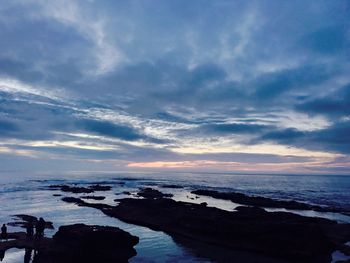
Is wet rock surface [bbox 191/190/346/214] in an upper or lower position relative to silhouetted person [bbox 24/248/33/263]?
upper

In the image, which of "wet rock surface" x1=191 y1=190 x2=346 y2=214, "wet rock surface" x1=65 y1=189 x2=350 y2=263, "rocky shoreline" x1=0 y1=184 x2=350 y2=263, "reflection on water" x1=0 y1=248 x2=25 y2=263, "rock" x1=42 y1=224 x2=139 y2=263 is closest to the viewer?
"reflection on water" x1=0 y1=248 x2=25 y2=263

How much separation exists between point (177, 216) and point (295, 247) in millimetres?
16962

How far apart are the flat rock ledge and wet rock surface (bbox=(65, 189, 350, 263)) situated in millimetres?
8334

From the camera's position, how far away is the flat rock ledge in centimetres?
2700

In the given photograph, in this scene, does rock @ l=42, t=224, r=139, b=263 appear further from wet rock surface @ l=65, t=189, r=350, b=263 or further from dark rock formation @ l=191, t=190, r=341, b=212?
A: dark rock formation @ l=191, t=190, r=341, b=212

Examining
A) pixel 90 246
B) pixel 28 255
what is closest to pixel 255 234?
pixel 90 246

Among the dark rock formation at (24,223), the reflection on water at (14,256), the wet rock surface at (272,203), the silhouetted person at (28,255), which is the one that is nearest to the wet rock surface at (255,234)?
the dark rock formation at (24,223)

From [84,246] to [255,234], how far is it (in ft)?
56.3

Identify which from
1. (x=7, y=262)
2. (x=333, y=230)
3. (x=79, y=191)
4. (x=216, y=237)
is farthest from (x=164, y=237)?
(x=79, y=191)

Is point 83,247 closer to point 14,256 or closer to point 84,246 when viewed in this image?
point 84,246

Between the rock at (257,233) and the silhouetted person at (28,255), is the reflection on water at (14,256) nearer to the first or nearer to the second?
the silhouetted person at (28,255)

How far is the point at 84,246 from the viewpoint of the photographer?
27.7m

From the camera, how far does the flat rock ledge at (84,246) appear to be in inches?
1063

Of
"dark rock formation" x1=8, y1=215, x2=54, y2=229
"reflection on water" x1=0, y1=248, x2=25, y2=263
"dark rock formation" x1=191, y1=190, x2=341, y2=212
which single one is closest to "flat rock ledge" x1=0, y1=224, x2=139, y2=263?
"reflection on water" x1=0, y1=248, x2=25, y2=263
